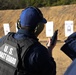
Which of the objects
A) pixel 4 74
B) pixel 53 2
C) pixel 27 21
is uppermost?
pixel 27 21

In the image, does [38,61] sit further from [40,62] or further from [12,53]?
[12,53]

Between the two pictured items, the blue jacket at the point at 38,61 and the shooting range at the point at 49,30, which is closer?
the blue jacket at the point at 38,61

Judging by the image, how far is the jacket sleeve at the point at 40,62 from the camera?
315cm

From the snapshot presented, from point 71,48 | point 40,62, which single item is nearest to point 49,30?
point 40,62

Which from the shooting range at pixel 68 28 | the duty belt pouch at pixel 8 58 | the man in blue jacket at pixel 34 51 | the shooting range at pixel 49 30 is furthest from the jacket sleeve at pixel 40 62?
the shooting range at pixel 49 30

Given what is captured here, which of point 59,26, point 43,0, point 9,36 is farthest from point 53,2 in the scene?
point 9,36

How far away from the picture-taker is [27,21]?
132 inches

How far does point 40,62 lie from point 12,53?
0.30 metres

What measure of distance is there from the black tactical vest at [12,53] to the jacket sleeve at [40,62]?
0.07 m

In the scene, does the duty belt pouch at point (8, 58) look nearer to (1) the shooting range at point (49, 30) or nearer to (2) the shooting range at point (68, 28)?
(2) the shooting range at point (68, 28)

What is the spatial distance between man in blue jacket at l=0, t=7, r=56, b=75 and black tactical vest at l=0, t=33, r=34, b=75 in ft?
0.14

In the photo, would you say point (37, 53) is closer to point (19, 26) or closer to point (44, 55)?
point (44, 55)

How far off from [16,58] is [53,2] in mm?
22357

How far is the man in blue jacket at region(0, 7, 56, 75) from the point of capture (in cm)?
316
